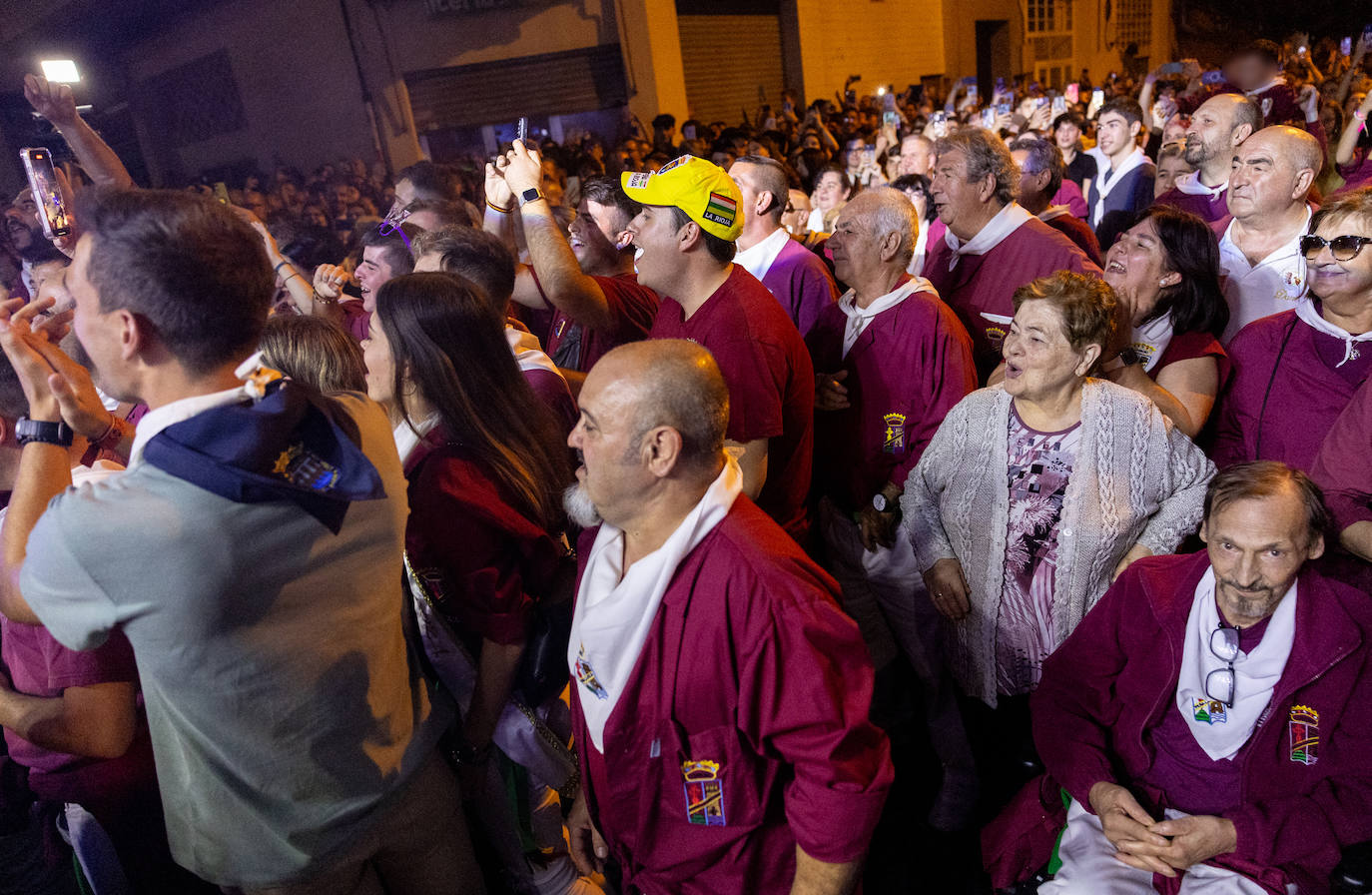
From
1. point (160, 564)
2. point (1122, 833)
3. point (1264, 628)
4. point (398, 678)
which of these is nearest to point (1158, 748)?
point (1122, 833)

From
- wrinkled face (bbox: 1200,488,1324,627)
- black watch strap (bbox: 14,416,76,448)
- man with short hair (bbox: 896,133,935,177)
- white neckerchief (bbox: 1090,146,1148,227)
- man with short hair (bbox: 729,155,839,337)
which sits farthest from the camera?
man with short hair (bbox: 896,133,935,177)

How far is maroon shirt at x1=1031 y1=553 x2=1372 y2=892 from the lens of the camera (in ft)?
6.48

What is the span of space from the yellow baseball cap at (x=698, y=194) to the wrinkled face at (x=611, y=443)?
1322mm

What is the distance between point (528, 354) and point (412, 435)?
80 cm

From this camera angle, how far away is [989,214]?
4074mm

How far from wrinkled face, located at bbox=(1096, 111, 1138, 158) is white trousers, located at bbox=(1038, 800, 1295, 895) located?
5.59m

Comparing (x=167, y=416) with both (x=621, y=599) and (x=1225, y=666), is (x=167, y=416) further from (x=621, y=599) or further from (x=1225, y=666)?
(x=1225, y=666)

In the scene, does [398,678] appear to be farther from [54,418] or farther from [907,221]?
[907,221]

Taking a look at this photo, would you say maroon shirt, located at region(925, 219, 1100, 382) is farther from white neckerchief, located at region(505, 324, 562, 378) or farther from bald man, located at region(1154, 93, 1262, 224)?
white neckerchief, located at region(505, 324, 562, 378)

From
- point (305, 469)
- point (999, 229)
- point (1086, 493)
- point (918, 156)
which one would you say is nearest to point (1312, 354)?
point (1086, 493)

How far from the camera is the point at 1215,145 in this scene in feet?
15.8

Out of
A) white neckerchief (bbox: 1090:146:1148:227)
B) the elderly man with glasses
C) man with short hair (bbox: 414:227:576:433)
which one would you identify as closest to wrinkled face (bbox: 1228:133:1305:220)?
the elderly man with glasses

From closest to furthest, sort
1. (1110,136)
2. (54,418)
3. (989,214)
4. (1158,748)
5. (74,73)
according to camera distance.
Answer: (54,418), (1158,748), (989,214), (74,73), (1110,136)

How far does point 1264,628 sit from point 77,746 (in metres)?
2.93
